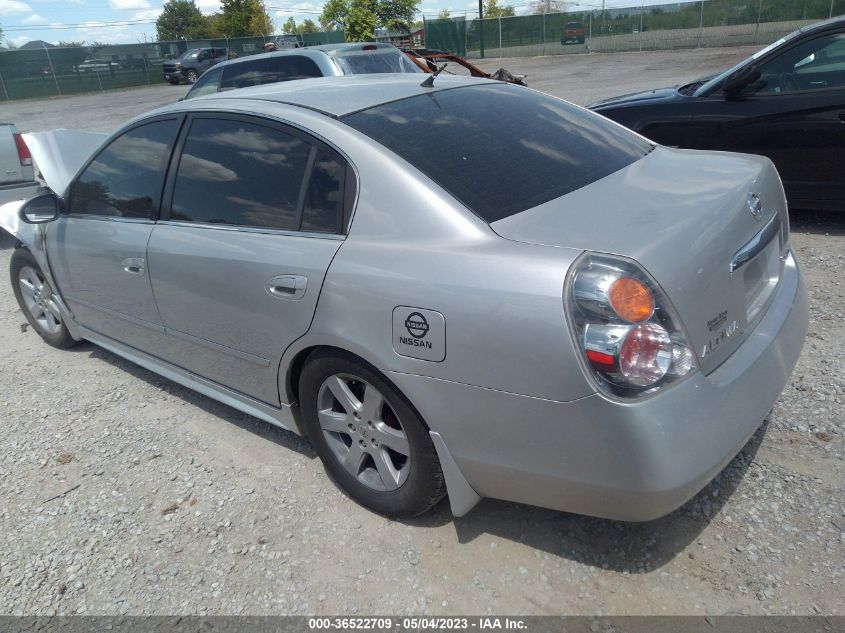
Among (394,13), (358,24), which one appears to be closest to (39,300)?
(358,24)

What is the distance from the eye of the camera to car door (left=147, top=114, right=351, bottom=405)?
8.64 ft

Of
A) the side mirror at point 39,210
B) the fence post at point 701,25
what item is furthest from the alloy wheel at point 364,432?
the fence post at point 701,25

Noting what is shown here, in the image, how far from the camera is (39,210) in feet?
12.7

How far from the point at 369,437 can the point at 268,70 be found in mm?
7598

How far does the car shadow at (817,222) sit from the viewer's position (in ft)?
18.0

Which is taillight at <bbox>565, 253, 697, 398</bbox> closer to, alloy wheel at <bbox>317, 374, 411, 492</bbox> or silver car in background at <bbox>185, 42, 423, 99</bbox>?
alloy wheel at <bbox>317, 374, 411, 492</bbox>

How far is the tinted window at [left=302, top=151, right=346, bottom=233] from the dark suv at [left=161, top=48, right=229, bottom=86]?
3458 cm

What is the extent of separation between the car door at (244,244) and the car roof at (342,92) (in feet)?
0.54

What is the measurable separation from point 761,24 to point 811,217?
29.5 meters

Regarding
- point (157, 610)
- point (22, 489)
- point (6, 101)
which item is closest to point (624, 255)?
point (157, 610)

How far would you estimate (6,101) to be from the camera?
33000mm

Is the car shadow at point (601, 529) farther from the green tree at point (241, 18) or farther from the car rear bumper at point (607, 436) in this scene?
the green tree at point (241, 18)

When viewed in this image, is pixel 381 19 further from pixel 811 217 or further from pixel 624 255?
pixel 624 255

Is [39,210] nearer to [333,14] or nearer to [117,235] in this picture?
[117,235]
